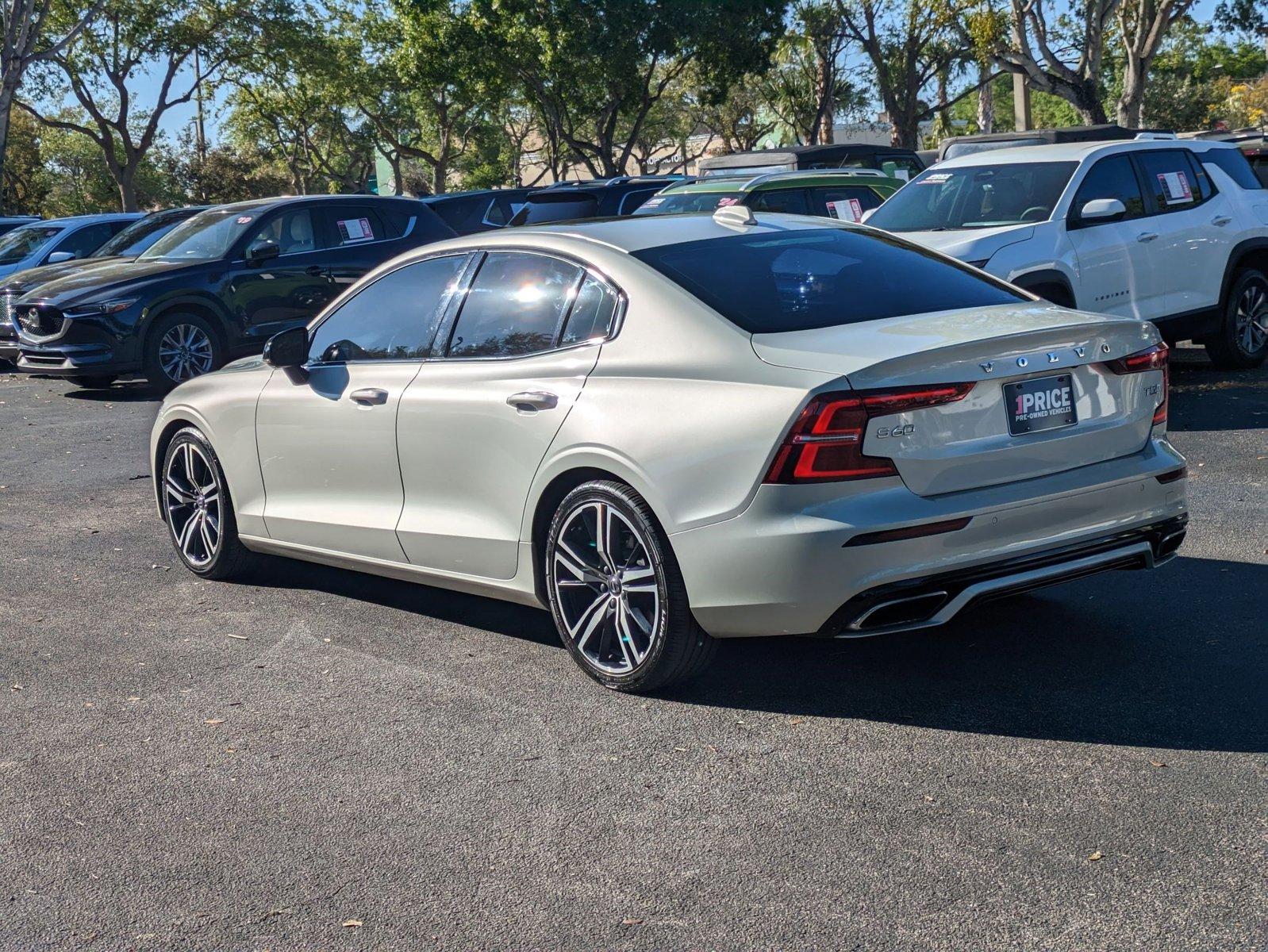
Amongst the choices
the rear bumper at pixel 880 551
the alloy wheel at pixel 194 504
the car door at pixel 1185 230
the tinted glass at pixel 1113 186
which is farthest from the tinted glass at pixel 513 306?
the car door at pixel 1185 230

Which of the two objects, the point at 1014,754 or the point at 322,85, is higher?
the point at 322,85

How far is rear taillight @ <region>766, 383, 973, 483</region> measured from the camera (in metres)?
4.44

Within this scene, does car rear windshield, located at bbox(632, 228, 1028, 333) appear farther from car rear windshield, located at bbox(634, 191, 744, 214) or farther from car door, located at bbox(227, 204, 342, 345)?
car door, located at bbox(227, 204, 342, 345)

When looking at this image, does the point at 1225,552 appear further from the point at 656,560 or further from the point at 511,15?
the point at 511,15

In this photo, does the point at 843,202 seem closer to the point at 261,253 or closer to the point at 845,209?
the point at 845,209

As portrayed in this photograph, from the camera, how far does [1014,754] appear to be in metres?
4.37

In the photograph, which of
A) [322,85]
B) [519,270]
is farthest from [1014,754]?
[322,85]

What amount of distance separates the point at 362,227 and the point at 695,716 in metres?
11.4

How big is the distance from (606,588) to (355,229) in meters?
11.0

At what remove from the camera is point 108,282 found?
47.7ft

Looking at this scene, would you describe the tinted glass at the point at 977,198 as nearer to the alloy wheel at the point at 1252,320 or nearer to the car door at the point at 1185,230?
the car door at the point at 1185,230

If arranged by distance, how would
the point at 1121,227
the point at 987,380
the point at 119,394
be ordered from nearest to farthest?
the point at 987,380 → the point at 1121,227 → the point at 119,394

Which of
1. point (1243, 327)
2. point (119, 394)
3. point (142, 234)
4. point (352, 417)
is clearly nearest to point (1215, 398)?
point (1243, 327)

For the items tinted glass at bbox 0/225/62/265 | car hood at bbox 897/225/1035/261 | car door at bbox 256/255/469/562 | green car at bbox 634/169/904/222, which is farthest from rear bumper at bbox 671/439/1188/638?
tinted glass at bbox 0/225/62/265
